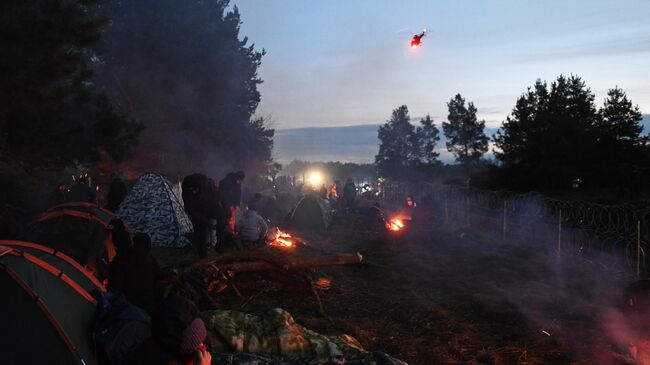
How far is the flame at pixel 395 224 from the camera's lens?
1695cm

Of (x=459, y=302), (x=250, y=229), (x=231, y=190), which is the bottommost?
(x=459, y=302)

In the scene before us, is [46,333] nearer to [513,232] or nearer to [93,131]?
[93,131]

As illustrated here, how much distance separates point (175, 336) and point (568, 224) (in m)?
13.2

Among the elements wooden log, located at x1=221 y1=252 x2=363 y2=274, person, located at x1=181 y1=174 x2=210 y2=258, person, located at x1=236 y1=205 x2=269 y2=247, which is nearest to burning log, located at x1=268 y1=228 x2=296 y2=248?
person, located at x1=236 y1=205 x2=269 y2=247

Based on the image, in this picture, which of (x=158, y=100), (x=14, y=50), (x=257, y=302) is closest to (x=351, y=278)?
(x=257, y=302)

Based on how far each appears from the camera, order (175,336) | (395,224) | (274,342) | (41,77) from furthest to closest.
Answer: (395,224) → (41,77) → (274,342) → (175,336)

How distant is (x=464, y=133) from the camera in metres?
65.6

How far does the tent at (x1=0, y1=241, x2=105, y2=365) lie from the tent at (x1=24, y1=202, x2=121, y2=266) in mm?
4774

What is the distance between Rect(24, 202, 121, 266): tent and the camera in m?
9.53

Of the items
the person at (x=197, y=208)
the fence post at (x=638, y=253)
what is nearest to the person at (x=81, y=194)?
the person at (x=197, y=208)

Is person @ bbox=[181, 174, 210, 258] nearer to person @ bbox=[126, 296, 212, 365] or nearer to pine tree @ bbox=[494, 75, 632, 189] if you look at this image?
person @ bbox=[126, 296, 212, 365]

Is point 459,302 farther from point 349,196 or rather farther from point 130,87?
point 130,87

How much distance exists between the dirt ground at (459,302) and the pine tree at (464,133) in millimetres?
53479

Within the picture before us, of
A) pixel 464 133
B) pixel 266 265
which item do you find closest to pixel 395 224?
pixel 266 265
